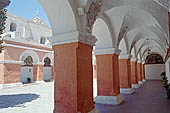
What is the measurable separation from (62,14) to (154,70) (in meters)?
23.5

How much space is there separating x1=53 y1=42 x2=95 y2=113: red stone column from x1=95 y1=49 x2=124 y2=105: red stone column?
9.16 ft

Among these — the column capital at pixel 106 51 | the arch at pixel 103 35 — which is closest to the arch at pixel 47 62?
the column capital at pixel 106 51

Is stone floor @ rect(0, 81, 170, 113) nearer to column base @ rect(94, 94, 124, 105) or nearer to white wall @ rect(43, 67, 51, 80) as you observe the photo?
column base @ rect(94, 94, 124, 105)

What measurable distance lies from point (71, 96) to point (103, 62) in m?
3.54

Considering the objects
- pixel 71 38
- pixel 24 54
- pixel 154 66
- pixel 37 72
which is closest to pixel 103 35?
pixel 71 38

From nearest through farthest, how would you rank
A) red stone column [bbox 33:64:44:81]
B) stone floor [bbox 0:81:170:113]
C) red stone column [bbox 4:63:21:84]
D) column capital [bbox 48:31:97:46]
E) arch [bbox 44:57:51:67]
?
1. column capital [bbox 48:31:97:46]
2. stone floor [bbox 0:81:170:113]
3. red stone column [bbox 4:63:21:84]
4. red stone column [bbox 33:64:44:81]
5. arch [bbox 44:57:51:67]

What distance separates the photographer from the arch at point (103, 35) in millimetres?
6561

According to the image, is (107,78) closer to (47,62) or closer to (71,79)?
(71,79)

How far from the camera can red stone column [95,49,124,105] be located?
683 centimetres

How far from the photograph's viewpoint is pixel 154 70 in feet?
79.0

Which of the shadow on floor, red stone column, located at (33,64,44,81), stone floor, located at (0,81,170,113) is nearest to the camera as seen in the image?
stone floor, located at (0,81,170,113)

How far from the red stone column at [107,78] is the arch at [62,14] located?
333cm

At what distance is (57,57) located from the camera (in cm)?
414

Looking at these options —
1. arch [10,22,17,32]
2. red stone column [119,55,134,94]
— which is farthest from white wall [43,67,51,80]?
red stone column [119,55,134,94]
